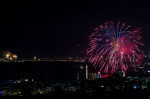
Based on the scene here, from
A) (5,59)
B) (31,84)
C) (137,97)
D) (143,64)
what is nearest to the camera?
(137,97)

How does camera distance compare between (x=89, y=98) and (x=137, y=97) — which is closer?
(x=137, y=97)

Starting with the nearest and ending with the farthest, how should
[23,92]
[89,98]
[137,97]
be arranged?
[137,97] → [89,98] → [23,92]

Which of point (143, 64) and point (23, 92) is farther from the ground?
point (143, 64)

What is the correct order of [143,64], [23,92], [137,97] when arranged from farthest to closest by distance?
[143,64] < [23,92] < [137,97]

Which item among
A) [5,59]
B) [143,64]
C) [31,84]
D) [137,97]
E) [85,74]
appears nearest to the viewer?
[137,97]

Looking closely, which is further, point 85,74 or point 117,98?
point 85,74

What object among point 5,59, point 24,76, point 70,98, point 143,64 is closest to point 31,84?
point 24,76

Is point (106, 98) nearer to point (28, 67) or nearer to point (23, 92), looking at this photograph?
point (23, 92)

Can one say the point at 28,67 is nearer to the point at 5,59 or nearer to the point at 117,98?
the point at 117,98

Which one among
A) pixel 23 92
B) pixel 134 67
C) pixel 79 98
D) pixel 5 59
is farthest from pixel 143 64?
pixel 5 59
